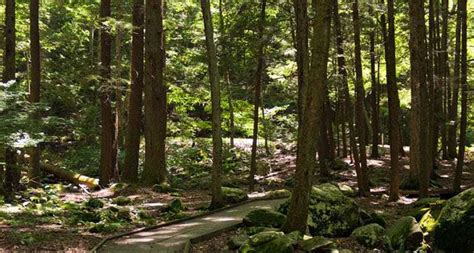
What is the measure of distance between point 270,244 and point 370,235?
282 centimetres

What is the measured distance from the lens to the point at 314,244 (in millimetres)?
8258

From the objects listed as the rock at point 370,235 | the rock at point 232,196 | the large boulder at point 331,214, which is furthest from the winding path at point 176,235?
the rock at point 370,235

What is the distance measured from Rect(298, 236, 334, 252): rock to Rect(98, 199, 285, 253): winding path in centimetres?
200

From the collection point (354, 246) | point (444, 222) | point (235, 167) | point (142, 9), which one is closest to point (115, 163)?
point (142, 9)

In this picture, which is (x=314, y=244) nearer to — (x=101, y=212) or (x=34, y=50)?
(x=101, y=212)

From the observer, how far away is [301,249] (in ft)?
26.9

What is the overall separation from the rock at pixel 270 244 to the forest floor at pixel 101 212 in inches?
32.2

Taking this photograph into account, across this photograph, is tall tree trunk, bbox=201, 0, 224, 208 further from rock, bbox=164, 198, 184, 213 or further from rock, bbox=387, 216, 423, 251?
rock, bbox=387, 216, 423, 251

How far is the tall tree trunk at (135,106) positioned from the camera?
17344 millimetres

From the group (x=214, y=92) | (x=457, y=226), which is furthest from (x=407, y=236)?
(x=214, y=92)

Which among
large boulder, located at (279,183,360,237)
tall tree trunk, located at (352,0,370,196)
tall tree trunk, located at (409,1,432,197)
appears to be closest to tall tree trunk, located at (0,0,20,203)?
large boulder, located at (279,183,360,237)

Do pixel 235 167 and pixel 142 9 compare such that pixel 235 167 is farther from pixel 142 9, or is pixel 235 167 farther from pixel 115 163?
pixel 142 9

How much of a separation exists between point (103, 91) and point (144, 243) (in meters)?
8.67

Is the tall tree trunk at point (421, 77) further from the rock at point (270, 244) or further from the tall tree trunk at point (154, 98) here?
the tall tree trunk at point (154, 98)
